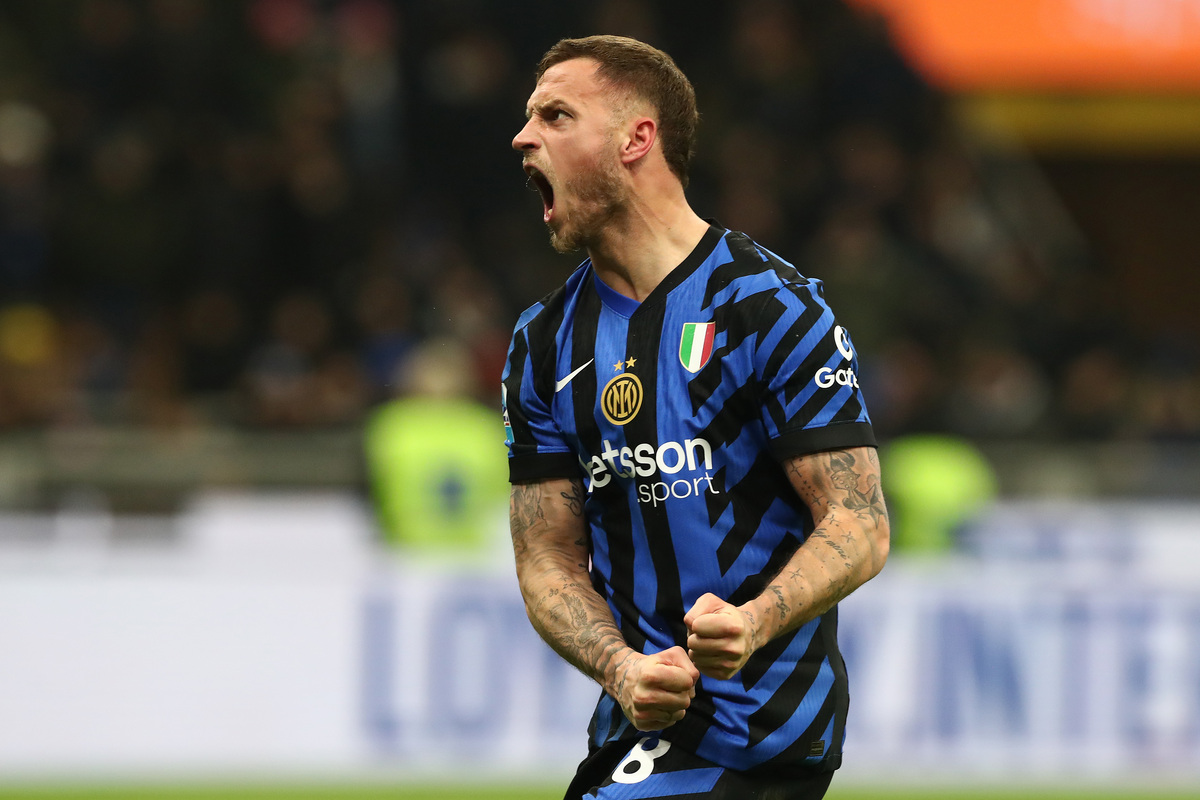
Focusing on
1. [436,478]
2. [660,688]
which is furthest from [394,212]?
[660,688]

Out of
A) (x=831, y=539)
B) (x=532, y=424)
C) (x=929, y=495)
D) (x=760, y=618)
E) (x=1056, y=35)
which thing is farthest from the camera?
(x=1056, y=35)

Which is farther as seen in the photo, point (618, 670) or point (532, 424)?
point (532, 424)

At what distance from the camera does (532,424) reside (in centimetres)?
324

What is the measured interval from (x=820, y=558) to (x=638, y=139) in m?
0.85

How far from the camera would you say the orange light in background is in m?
12.9

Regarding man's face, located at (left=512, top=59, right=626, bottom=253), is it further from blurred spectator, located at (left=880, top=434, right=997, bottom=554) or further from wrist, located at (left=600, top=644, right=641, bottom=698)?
blurred spectator, located at (left=880, top=434, right=997, bottom=554)

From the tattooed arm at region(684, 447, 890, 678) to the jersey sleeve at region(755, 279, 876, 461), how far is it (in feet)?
0.11

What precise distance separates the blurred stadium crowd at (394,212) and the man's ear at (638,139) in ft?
25.1

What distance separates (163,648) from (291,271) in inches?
132

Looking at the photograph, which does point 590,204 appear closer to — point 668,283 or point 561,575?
point 668,283

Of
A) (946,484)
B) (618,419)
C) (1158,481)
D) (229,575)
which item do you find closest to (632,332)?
(618,419)

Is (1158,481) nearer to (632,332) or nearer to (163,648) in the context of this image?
(163,648)

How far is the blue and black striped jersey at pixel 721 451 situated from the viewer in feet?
9.73

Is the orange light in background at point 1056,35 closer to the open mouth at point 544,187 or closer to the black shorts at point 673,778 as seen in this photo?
the open mouth at point 544,187
